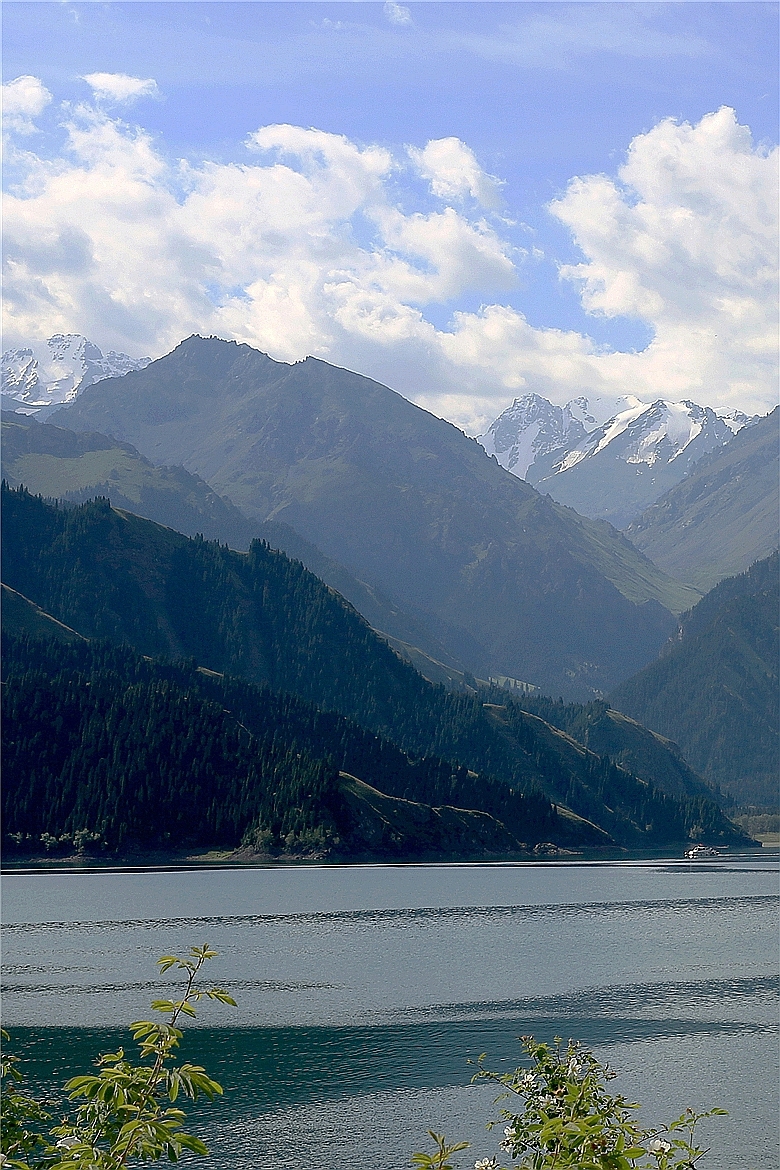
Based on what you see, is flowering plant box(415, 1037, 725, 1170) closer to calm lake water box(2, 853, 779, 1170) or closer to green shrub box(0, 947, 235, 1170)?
green shrub box(0, 947, 235, 1170)

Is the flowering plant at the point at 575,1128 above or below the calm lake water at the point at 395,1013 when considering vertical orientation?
above

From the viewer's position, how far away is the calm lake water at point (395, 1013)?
71.1 metres

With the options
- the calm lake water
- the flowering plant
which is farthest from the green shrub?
the calm lake water

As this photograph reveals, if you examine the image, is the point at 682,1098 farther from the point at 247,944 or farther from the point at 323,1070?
the point at 247,944

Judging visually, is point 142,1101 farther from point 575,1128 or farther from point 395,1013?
point 395,1013

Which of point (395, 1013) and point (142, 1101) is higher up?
point (142, 1101)

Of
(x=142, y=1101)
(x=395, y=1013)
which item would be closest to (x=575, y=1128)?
(x=142, y=1101)

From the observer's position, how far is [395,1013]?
346 ft

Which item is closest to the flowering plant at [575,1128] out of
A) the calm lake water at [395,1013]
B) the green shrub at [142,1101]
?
the green shrub at [142,1101]

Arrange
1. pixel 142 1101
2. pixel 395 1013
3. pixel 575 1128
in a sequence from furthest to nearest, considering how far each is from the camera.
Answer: pixel 395 1013
pixel 142 1101
pixel 575 1128

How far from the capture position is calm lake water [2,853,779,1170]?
71062mm

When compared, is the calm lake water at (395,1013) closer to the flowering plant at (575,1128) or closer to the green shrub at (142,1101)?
the flowering plant at (575,1128)

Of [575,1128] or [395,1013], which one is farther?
[395,1013]

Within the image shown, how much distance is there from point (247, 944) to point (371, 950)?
16.2 metres
